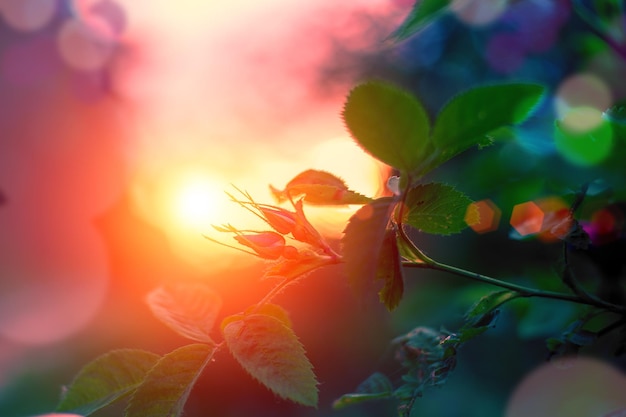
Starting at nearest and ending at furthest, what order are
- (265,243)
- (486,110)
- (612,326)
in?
1. (486,110)
2. (265,243)
3. (612,326)

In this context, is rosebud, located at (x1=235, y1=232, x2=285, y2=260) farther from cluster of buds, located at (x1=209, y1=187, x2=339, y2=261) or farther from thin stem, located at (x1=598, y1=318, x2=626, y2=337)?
thin stem, located at (x1=598, y1=318, x2=626, y2=337)

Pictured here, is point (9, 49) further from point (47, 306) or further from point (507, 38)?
point (507, 38)

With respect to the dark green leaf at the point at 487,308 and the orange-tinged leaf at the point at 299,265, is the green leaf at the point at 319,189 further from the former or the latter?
the dark green leaf at the point at 487,308

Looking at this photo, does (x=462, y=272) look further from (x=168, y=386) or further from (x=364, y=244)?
(x=168, y=386)

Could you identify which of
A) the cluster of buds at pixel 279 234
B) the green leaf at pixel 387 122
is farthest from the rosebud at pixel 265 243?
the green leaf at pixel 387 122

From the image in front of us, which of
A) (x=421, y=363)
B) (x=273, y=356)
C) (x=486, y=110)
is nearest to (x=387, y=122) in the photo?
(x=486, y=110)

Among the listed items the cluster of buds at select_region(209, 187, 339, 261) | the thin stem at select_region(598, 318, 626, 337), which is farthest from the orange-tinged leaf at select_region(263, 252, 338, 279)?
the thin stem at select_region(598, 318, 626, 337)
